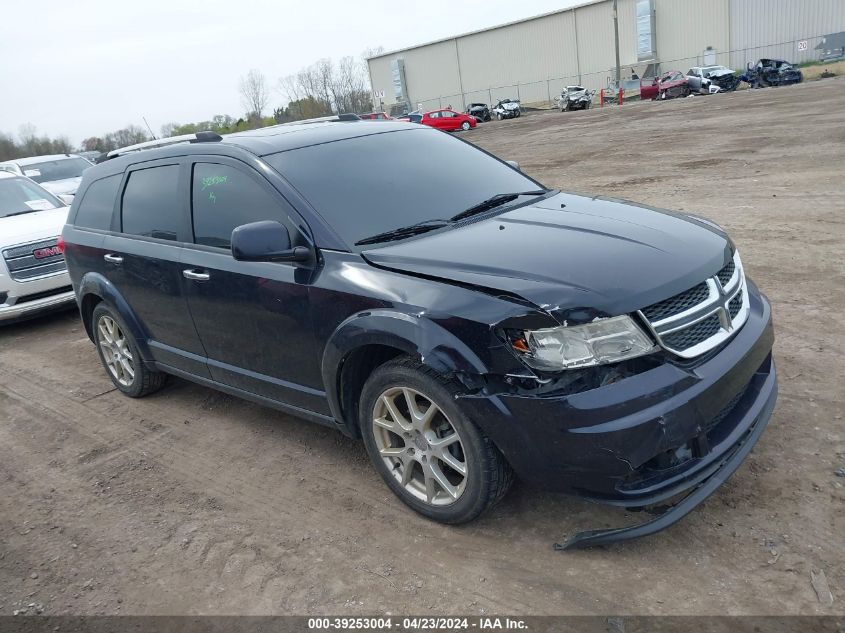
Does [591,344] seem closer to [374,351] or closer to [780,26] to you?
[374,351]

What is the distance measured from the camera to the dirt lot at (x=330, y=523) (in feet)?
9.38

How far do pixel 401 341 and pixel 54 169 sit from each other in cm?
1473

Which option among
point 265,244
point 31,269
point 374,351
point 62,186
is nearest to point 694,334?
point 374,351

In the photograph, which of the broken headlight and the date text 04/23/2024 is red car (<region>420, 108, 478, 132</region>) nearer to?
the broken headlight

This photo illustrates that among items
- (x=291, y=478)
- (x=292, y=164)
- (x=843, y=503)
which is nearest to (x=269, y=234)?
(x=292, y=164)

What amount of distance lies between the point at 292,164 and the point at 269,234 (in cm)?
63

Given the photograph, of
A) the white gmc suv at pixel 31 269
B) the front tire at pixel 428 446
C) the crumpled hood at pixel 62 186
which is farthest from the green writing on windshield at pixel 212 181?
the crumpled hood at pixel 62 186

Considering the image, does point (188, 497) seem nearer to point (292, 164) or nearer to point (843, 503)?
point (292, 164)

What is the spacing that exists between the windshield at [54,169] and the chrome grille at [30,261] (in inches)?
311

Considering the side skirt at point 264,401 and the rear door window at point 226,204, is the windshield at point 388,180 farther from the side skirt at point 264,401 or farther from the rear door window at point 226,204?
the side skirt at point 264,401

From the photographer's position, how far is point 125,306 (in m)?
5.07

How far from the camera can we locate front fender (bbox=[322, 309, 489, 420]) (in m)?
2.92

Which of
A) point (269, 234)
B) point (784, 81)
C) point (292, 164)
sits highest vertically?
point (292, 164)

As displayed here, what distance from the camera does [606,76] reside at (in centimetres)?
5491
